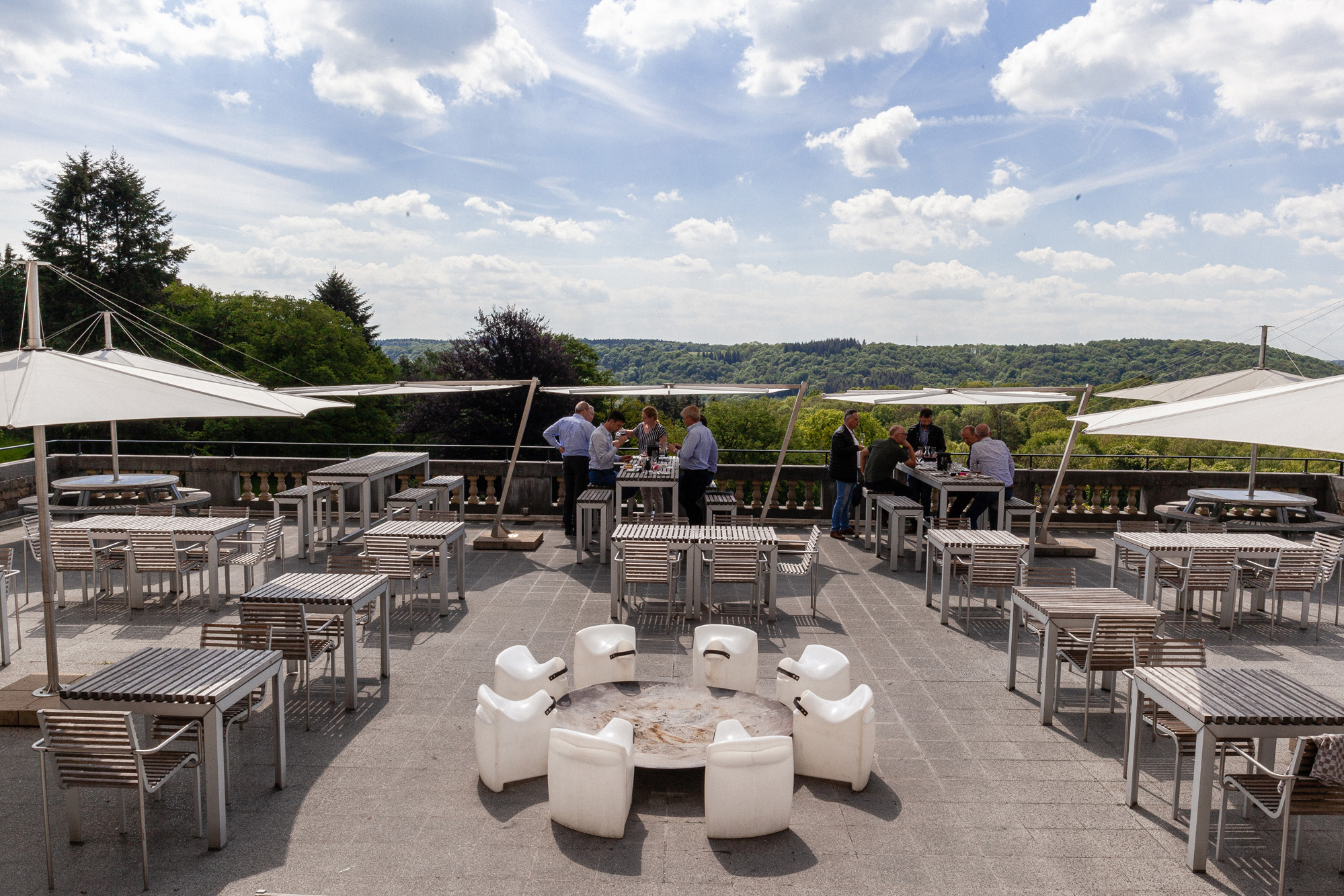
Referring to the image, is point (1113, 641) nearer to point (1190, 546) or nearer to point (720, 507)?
point (1190, 546)

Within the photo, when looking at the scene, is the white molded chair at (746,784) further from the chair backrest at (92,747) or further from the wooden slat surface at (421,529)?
the wooden slat surface at (421,529)

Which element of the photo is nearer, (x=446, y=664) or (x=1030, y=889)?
(x=1030, y=889)

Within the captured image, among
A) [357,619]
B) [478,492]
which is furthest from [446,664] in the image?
[478,492]

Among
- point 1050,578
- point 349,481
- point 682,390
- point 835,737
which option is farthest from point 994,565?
point 349,481

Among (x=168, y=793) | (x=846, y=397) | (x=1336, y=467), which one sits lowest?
(x=168, y=793)

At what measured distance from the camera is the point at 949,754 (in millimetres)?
5270

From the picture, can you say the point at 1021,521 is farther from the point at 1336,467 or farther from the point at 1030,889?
the point at 1030,889

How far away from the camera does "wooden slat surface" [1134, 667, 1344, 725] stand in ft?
13.1

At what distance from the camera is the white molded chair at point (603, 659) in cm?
583

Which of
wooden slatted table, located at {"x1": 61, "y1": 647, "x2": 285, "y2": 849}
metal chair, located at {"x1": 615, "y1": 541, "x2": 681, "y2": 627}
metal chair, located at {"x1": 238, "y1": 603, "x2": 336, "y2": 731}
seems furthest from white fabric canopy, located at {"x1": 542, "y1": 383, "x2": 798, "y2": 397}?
wooden slatted table, located at {"x1": 61, "y1": 647, "x2": 285, "y2": 849}

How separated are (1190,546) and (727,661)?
5283 mm

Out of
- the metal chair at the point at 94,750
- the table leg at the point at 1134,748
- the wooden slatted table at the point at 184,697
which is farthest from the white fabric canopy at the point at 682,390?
the metal chair at the point at 94,750

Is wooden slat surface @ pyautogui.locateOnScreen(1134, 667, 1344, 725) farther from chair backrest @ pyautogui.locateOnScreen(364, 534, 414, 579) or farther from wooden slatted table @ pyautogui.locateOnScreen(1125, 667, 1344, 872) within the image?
chair backrest @ pyautogui.locateOnScreen(364, 534, 414, 579)

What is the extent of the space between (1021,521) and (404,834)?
Result: 11.6 metres
